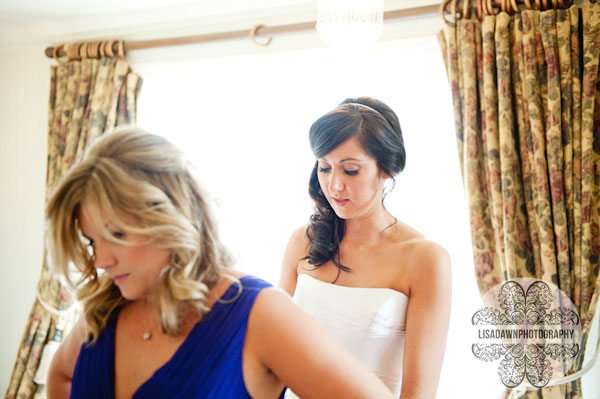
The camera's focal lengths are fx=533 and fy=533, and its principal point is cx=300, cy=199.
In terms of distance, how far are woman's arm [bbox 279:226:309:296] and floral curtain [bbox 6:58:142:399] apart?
74.3 inches

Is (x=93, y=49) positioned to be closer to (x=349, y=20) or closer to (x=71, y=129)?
(x=71, y=129)

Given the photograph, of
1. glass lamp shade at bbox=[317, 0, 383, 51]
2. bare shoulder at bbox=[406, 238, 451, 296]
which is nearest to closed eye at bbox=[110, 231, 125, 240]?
bare shoulder at bbox=[406, 238, 451, 296]

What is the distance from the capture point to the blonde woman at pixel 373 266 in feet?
5.31

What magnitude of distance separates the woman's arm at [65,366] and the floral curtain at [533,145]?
65.7 inches

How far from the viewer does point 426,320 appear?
5.10 feet

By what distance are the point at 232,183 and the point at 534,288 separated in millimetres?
1811

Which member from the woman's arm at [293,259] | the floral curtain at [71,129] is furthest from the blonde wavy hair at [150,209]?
the floral curtain at [71,129]

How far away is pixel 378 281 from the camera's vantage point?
173cm

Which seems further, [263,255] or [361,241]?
[263,255]

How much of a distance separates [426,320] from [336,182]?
495mm

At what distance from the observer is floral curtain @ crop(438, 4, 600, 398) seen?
2.09 metres

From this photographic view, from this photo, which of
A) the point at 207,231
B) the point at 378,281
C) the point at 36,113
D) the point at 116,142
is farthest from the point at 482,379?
the point at 36,113

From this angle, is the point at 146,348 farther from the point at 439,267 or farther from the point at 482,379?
the point at 482,379

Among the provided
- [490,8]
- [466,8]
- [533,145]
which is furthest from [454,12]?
[533,145]
